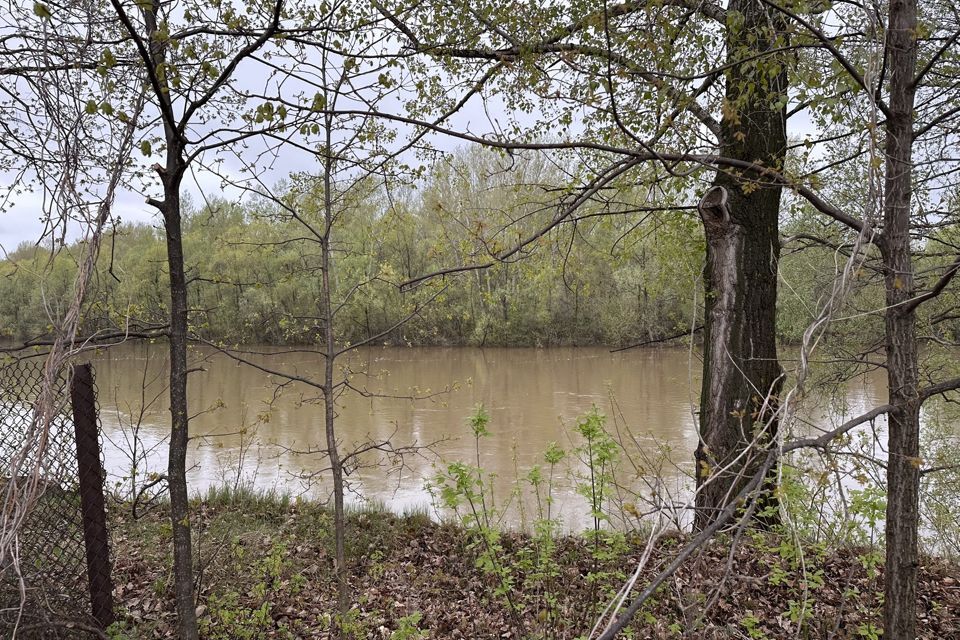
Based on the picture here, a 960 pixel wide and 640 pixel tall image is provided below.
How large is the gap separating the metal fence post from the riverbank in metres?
0.26

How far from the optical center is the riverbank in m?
3.84

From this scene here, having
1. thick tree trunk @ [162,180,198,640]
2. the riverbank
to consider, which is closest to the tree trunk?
thick tree trunk @ [162,180,198,640]

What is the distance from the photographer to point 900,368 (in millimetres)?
2645

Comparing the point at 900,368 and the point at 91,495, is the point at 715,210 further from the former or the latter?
the point at 91,495

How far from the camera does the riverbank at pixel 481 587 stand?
3.84 metres

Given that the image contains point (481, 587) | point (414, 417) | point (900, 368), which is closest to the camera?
point (900, 368)

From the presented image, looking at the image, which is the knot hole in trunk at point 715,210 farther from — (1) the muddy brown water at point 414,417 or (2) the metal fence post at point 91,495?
(2) the metal fence post at point 91,495

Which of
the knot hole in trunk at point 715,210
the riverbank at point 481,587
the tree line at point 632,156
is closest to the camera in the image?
the tree line at point 632,156

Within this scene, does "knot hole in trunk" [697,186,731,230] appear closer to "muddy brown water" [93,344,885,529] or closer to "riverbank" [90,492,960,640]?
"muddy brown water" [93,344,885,529]

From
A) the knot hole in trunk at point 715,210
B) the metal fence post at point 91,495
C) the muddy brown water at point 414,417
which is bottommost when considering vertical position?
the muddy brown water at point 414,417

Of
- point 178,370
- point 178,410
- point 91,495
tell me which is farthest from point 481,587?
point 178,370

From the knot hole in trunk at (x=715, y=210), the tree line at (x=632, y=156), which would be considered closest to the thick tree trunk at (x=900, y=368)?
the tree line at (x=632, y=156)

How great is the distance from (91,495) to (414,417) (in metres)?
11.5

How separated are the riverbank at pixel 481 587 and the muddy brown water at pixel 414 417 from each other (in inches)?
27.8
